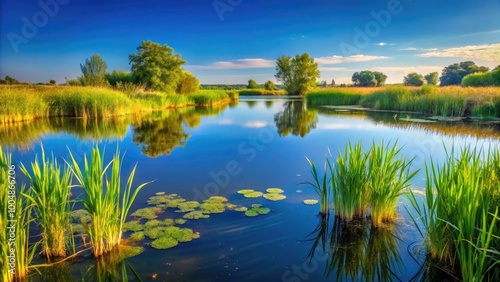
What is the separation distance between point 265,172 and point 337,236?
310cm

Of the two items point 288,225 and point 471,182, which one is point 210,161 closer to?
point 288,225

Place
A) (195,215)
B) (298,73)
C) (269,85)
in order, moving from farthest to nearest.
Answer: (269,85), (298,73), (195,215)

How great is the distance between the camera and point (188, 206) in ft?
15.9

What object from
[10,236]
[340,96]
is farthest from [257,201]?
[340,96]

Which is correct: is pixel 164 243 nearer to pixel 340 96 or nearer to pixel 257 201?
pixel 257 201

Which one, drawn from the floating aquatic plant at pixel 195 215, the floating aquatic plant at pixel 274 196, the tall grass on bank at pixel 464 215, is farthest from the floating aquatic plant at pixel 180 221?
the tall grass on bank at pixel 464 215

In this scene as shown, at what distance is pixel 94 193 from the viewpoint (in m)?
3.31

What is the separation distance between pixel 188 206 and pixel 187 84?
107 feet

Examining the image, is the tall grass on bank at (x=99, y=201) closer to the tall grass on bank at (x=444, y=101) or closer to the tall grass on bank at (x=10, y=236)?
the tall grass on bank at (x=10, y=236)

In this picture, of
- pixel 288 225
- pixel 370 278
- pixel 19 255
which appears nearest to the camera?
pixel 19 255

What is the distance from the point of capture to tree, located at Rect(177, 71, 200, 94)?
3519 centimetres

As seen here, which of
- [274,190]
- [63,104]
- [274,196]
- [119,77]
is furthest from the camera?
[119,77]

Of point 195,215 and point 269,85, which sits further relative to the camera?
point 269,85

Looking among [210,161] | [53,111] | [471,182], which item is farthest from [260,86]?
[471,182]
